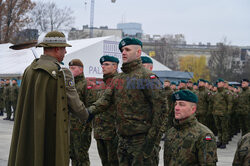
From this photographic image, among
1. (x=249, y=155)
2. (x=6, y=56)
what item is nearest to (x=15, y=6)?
(x=6, y=56)

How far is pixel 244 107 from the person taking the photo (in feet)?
43.7

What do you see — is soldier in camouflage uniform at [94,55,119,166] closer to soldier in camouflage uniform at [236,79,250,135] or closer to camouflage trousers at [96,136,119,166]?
camouflage trousers at [96,136,119,166]

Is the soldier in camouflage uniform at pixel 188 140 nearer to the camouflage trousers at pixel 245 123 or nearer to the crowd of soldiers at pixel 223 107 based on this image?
the crowd of soldiers at pixel 223 107

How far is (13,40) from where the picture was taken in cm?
4372

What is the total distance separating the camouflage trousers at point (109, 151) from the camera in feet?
21.4

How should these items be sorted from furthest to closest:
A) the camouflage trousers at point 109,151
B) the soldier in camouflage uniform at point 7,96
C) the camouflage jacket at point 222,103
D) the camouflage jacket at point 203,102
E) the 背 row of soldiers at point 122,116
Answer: the soldier in camouflage uniform at point 7,96
the camouflage jacket at point 203,102
the camouflage jacket at point 222,103
the camouflage trousers at point 109,151
the 背 row of soldiers at point 122,116

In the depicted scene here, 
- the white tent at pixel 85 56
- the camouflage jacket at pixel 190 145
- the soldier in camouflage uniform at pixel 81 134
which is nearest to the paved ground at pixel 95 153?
the soldier in camouflage uniform at pixel 81 134

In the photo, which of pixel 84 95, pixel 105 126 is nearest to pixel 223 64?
pixel 84 95

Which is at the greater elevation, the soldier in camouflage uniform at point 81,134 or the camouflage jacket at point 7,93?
the soldier in camouflage uniform at point 81,134

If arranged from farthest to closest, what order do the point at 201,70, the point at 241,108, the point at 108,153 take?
1. the point at 201,70
2. the point at 241,108
3. the point at 108,153

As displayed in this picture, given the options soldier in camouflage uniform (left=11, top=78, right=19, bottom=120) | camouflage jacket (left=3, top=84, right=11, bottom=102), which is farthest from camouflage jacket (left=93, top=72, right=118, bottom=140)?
camouflage jacket (left=3, top=84, right=11, bottom=102)

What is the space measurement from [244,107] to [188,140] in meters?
9.80

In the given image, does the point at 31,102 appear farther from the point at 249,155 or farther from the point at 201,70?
the point at 201,70

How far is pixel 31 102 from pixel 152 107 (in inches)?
62.2
